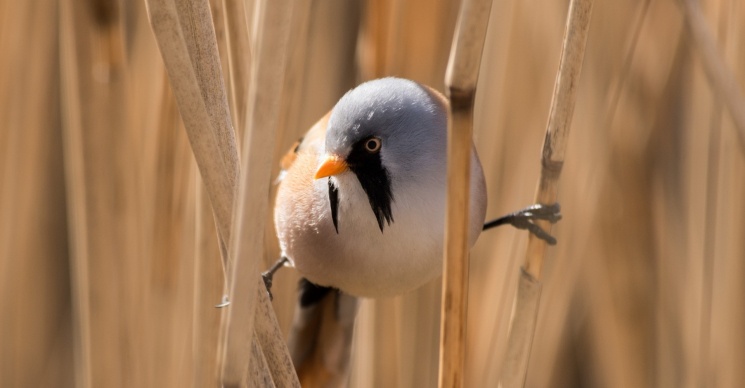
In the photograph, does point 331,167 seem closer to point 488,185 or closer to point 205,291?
point 205,291

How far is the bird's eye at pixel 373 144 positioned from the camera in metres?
1.17

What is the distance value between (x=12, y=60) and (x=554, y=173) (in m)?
1.01

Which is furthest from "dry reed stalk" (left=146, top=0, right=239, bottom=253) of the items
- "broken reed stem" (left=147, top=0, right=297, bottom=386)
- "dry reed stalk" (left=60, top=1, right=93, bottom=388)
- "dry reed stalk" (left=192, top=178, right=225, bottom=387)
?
"dry reed stalk" (left=60, top=1, right=93, bottom=388)

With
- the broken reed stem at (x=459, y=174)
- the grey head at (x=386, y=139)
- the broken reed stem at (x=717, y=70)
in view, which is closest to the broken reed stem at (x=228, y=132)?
the broken reed stem at (x=459, y=174)

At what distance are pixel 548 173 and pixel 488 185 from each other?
561mm

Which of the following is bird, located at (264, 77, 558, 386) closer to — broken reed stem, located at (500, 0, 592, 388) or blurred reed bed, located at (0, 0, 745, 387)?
broken reed stem, located at (500, 0, 592, 388)

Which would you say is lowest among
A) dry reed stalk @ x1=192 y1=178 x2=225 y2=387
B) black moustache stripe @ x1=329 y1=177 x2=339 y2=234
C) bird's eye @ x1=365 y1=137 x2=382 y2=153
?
dry reed stalk @ x1=192 y1=178 x2=225 y2=387

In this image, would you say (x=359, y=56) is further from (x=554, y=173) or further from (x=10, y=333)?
(x=10, y=333)

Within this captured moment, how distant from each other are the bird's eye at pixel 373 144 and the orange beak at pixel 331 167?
0.13ft

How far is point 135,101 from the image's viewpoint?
1437mm

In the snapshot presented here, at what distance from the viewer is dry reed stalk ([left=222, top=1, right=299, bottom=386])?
0.72 meters

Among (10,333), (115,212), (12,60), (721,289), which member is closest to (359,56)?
(115,212)

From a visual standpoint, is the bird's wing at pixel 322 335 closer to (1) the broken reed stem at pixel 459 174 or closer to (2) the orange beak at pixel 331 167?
(2) the orange beak at pixel 331 167

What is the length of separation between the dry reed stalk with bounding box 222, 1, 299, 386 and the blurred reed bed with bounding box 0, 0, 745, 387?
42cm
